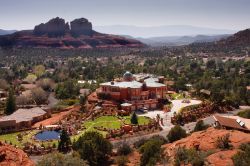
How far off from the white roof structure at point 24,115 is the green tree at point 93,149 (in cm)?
2147

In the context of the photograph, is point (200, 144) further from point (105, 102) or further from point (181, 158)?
point (105, 102)

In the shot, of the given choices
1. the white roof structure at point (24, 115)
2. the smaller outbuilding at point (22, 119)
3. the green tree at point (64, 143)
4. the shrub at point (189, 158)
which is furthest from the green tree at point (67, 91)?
the shrub at point (189, 158)

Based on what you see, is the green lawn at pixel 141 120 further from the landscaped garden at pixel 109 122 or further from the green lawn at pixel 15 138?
the green lawn at pixel 15 138

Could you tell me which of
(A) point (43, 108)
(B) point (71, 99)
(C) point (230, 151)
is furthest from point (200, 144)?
(B) point (71, 99)

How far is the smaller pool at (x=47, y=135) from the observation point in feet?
177

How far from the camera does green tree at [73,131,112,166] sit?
133ft

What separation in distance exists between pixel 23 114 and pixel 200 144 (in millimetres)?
36662

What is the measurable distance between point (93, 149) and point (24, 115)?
27881mm

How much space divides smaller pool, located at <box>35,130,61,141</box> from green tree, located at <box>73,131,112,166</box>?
10.7 metres

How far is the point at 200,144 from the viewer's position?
38875 mm

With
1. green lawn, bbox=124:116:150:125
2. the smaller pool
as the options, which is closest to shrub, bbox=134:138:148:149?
the smaller pool

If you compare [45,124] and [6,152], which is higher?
[6,152]

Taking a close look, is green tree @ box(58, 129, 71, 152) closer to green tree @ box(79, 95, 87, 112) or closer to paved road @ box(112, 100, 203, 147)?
paved road @ box(112, 100, 203, 147)

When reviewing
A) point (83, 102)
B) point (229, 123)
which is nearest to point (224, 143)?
point (229, 123)
